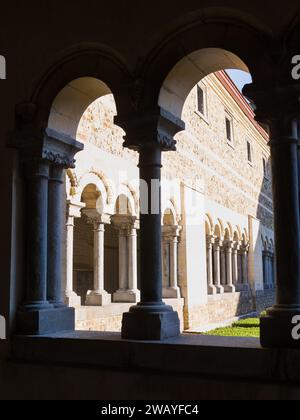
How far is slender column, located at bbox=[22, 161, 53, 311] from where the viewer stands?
3.66m

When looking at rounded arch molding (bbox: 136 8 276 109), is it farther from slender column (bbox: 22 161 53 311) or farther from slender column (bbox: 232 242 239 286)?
slender column (bbox: 232 242 239 286)

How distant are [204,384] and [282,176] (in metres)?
1.27

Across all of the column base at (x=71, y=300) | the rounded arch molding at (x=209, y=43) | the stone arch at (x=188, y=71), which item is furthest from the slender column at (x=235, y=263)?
the rounded arch molding at (x=209, y=43)

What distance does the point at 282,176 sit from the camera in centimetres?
290

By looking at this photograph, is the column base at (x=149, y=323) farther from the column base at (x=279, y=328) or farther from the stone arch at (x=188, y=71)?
the stone arch at (x=188, y=71)

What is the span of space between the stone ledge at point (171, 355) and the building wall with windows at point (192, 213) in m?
1.70

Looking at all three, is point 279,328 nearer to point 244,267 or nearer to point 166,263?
point 166,263

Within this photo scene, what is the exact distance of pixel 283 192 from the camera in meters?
2.89

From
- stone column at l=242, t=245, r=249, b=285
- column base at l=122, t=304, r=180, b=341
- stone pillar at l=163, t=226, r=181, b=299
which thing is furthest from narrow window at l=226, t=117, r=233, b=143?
column base at l=122, t=304, r=180, b=341

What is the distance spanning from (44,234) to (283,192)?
5.87ft

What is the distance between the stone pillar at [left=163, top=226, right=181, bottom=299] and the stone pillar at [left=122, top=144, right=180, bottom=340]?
8.02 meters

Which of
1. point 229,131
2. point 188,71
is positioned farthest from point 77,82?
point 229,131

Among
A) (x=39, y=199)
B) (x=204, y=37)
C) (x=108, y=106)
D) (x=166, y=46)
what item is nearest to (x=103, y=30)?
(x=166, y=46)
